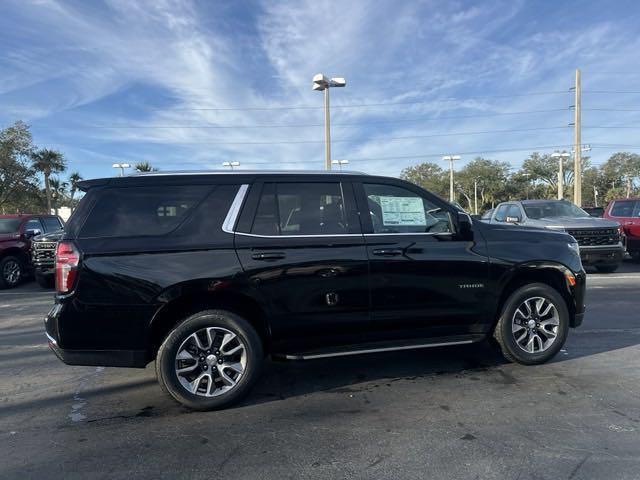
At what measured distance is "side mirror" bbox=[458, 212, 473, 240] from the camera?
14.7 ft

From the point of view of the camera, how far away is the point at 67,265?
371 cm

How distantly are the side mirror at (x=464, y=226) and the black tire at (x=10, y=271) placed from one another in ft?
36.3

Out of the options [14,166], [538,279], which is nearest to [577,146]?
[538,279]

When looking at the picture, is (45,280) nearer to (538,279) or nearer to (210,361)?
(210,361)

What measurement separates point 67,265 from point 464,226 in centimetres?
347

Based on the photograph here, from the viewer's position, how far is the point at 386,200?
14.7ft

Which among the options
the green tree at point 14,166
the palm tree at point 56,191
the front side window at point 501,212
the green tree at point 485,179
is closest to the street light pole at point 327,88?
the front side window at point 501,212

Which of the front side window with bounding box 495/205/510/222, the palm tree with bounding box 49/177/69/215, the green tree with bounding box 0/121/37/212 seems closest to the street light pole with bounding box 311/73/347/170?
the front side window with bounding box 495/205/510/222

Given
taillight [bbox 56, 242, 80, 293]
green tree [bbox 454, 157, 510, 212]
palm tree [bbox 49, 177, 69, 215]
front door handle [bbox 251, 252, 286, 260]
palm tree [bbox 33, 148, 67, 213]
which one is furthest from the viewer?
green tree [bbox 454, 157, 510, 212]

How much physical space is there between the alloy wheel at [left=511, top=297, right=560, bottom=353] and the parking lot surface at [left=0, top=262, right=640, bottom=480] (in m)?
0.25

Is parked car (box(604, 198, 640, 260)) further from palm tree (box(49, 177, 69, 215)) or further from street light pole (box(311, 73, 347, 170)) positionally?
palm tree (box(49, 177, 69, 215))

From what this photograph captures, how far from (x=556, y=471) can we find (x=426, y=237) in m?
2.13

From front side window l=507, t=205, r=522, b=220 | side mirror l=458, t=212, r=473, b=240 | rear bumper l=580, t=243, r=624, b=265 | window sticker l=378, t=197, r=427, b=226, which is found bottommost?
rear bumper l=580, t=243, r=624, b=265

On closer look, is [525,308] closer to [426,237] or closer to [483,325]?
[483,325]
